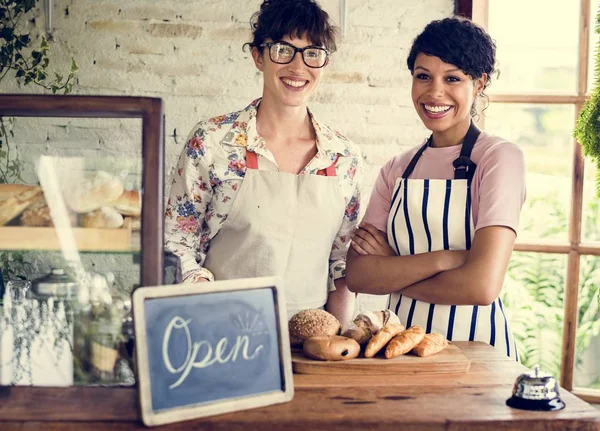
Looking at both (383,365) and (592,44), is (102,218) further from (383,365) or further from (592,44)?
(592,44)

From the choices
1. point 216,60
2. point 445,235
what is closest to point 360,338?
point 445,235

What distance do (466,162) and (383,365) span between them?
791 mm

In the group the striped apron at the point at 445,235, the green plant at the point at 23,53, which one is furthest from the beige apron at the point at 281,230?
the green plant at the point at 23,53

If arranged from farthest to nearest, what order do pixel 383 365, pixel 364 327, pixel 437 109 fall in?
pixel 437 109, pixel 364 327, pixel 383 365

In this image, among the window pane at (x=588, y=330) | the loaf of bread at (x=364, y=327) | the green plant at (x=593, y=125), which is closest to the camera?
the loaf of bread at (x=364, y=327)

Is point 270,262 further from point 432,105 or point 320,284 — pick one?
point 432,105

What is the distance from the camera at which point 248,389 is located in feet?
4.05

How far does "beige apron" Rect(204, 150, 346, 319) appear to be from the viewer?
7.14 feet

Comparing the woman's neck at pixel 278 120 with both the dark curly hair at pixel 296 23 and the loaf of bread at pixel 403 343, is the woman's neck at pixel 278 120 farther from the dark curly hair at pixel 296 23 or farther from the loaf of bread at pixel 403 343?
the loaf of bread at pixel 403 343

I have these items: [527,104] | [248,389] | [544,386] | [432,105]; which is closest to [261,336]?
[248,389]

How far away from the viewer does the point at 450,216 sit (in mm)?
2008

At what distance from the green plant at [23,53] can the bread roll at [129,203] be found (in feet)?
5.26

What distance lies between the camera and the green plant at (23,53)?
2.75m

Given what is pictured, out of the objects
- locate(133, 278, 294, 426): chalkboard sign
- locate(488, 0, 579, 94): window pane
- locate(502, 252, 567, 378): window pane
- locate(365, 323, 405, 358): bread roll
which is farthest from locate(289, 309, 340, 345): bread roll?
locate(488, 0, 579, 94): window pane
